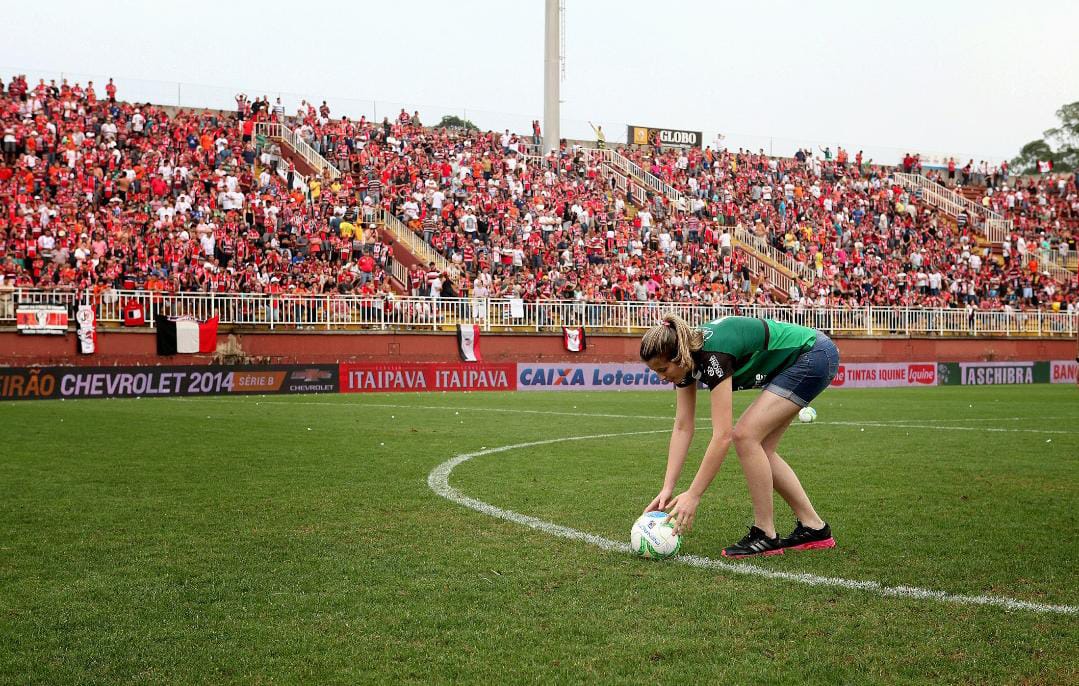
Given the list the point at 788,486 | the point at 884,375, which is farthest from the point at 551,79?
the point at 788,486

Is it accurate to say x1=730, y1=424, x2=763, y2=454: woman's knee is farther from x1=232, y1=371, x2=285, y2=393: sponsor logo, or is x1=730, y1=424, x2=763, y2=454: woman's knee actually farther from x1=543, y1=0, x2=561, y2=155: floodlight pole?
x1=543, y1=0, x2=561, y2=155: floodlight pole

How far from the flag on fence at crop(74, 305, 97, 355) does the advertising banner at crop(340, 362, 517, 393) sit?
6265 millimetres

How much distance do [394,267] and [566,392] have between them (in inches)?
302

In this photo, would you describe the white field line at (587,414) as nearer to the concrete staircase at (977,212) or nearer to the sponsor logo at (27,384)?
the sponsor logo at (27,384)

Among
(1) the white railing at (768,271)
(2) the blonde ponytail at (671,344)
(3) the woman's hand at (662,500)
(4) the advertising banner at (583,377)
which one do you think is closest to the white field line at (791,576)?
(3) the woman's hand at (662,500)

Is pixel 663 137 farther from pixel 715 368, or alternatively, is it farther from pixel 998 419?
pixel 715 368

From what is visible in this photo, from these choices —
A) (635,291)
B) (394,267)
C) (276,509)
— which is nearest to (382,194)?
(394,267)

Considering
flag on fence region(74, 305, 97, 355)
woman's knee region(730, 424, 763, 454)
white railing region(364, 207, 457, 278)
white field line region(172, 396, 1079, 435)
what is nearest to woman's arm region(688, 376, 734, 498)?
woman's knee region(730, 424, 763, 454)

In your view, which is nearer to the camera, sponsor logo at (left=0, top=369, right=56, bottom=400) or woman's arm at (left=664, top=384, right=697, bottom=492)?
woman's arm at (left=664, top=384, right=697, bottom=492)

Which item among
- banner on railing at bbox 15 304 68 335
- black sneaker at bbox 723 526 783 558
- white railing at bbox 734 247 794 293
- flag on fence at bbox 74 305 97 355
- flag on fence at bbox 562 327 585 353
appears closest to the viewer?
black sneaker at bbox 723 526 783 558

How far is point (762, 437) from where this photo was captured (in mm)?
6316

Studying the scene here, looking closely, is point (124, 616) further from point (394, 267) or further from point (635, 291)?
point (635, 291)

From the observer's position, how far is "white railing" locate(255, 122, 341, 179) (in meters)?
36.8

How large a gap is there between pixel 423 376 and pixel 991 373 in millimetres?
19377
